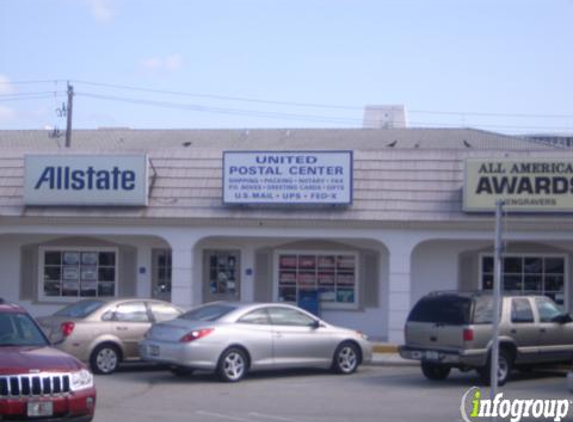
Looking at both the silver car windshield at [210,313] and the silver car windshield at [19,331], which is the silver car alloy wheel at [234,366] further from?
the silver car windshield at [19,331]

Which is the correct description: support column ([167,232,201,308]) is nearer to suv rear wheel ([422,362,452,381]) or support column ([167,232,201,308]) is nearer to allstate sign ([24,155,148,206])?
allstate sign ([24,155,148,206])

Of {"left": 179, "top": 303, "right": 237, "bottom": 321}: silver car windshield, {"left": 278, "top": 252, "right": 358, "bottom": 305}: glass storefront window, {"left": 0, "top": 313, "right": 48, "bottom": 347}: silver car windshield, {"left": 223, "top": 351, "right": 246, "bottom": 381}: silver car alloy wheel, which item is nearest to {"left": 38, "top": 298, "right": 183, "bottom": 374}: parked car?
{"left": 179, "top": 303, "right": 237, "bottom": 321}: silver car windshield

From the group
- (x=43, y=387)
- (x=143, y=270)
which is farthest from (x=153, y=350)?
(x=143, y=270)

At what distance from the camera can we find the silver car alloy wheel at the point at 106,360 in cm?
1930

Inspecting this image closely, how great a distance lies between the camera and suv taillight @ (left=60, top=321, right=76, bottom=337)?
62.1 feet

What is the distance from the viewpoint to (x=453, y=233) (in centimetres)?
2453

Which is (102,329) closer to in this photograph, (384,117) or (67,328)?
(67,328)

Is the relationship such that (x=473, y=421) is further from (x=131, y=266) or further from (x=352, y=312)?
(x=131, y=266)

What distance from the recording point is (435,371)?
63.4 ft

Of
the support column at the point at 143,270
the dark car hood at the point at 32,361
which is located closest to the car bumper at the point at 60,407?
the dark car hood at the point at 32,361

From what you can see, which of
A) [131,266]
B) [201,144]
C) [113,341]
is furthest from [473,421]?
[201,144]

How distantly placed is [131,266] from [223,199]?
13.6 ft

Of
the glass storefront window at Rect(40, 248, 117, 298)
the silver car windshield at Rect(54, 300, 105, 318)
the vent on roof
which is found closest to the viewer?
the silver car windshield at Rect(54, 300, 105, 318)

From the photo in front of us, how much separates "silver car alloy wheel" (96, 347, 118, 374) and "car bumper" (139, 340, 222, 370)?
54.6 inches
